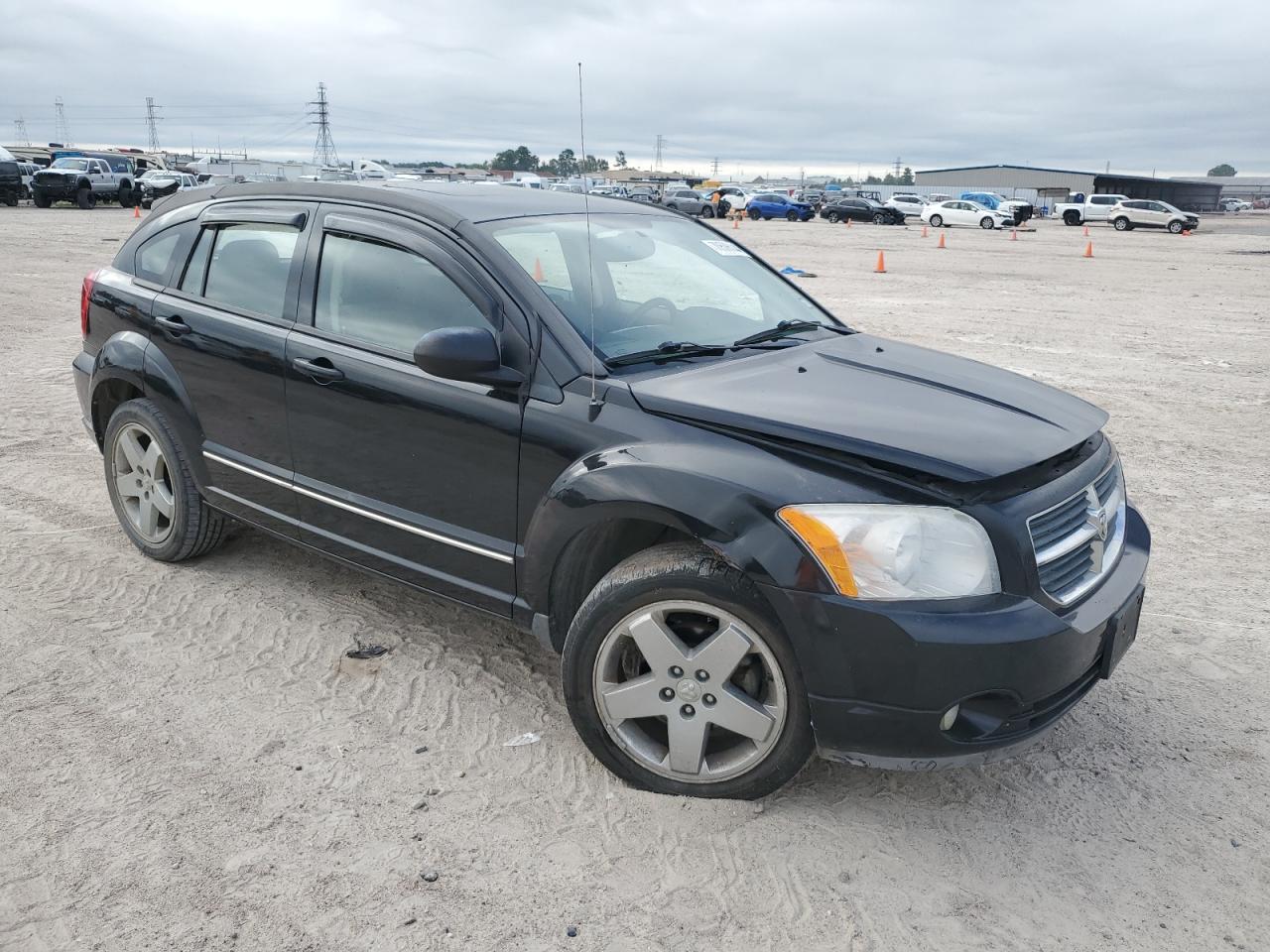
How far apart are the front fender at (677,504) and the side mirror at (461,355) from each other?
389 millimetres

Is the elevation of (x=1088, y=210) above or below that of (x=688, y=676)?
below

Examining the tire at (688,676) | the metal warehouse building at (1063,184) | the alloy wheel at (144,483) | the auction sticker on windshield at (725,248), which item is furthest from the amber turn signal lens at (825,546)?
the metal warehouse building at (1063,184)

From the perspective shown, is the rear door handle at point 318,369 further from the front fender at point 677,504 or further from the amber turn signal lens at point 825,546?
the amber turn signal lens at point 825,546

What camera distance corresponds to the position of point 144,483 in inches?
182

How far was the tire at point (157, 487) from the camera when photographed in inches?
173

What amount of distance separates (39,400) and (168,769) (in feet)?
18.3

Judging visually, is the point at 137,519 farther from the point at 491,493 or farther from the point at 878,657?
the point at 878,657

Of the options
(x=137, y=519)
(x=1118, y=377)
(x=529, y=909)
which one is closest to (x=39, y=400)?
(x=137, y=519)

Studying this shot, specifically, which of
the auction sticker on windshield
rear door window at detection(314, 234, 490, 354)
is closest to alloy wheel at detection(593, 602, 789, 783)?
rear door window at detection(314, 234, 490, 354)

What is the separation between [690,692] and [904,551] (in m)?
0.73

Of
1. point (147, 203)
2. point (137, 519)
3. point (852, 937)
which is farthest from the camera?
point (147, 203)

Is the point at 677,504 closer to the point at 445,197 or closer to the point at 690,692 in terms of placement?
the point at 690,692

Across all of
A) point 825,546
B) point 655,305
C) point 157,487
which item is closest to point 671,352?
point 655,305

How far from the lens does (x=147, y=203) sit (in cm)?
3941
